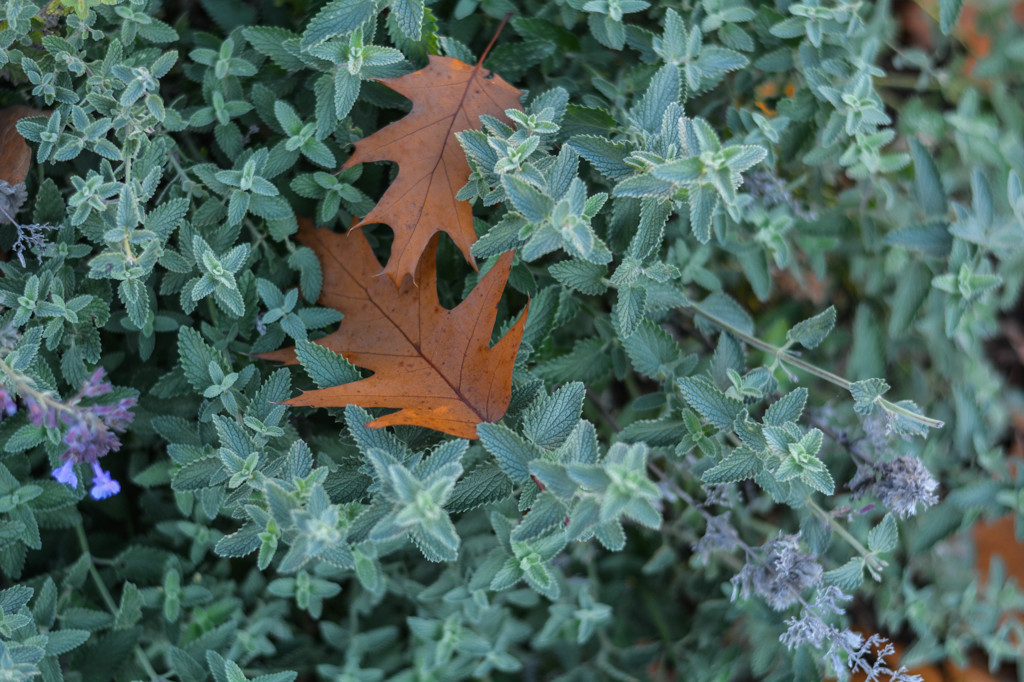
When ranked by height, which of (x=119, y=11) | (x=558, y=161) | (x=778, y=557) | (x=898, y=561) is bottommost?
(x=898, y=561)

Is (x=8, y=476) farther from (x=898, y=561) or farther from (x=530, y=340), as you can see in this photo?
(x=898, y=561)

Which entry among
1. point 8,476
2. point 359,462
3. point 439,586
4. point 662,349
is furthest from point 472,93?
point 8,476

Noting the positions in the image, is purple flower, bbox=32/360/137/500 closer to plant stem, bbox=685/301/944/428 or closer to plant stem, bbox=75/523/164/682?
plant stem, bbox=75/523/164/682

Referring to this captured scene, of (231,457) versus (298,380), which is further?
(298,380)

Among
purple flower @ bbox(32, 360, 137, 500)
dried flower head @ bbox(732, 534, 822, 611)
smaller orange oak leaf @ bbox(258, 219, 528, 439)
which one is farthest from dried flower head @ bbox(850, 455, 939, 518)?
purple flower @ bbox(32, 360, 137, 500)

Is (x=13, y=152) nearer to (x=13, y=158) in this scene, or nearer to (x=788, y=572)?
(x=13, y=158)

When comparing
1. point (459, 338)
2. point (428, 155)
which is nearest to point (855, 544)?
point (459, 338)
